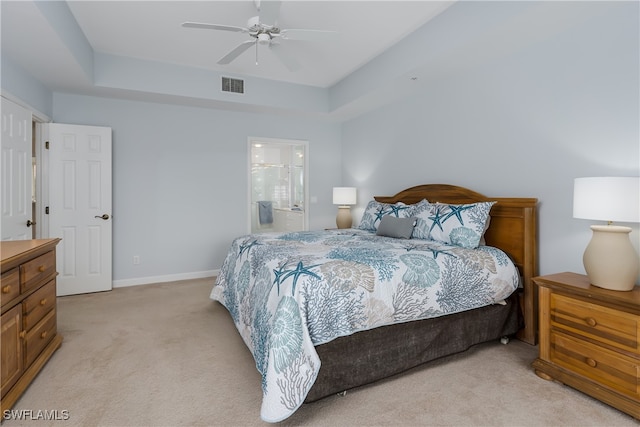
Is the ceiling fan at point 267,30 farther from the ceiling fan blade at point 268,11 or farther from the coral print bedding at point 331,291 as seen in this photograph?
the coral print bedding at point 331,291

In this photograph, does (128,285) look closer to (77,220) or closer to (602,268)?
(77,220)

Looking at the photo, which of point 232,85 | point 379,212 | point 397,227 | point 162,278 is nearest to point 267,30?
point 232,85

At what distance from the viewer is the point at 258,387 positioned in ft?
6.82

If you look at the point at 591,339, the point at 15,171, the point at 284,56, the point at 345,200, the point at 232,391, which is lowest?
the point at 232,391

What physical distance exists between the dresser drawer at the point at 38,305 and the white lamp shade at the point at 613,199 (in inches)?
135

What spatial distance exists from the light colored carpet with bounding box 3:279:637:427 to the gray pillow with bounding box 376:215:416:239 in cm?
111

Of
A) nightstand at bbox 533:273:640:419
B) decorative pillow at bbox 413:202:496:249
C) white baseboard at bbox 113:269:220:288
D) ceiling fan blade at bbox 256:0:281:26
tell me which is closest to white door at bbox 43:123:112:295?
white baseboard at bbox 113:269:220:288

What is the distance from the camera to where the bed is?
1.79 m

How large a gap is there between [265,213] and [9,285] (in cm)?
607

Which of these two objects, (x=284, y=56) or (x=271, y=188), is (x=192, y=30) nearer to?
(x=284, y=56)

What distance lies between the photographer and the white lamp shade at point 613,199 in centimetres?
191

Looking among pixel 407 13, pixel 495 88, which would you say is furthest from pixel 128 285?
pixel 495 88

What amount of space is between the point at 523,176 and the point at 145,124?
442 cm

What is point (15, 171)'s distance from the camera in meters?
3.07
